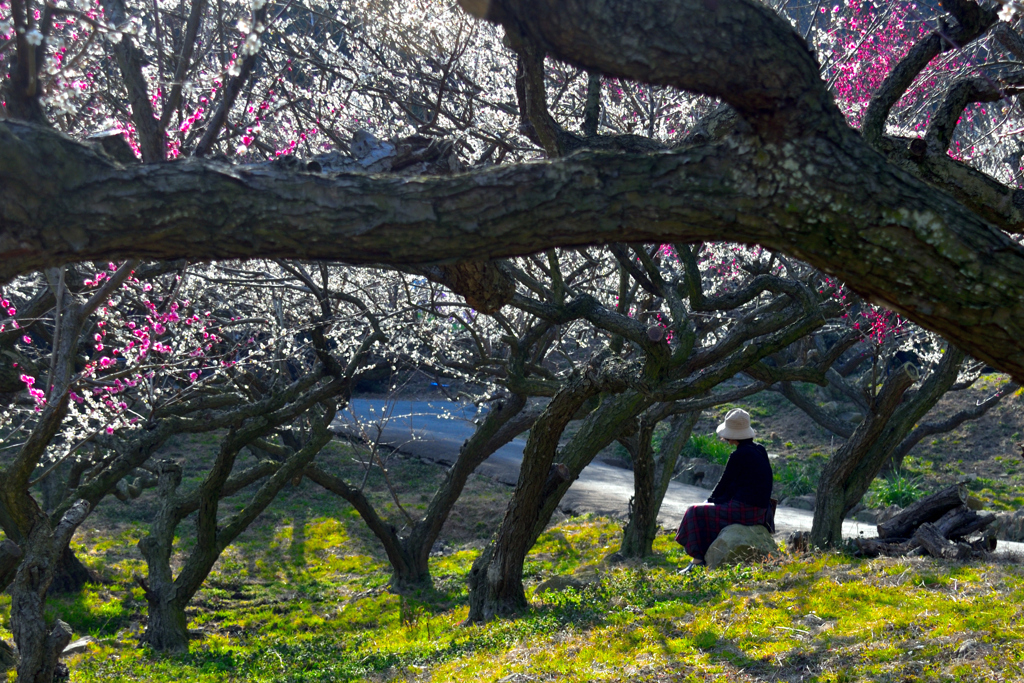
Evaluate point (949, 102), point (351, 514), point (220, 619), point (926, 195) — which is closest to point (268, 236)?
point (926, 195)

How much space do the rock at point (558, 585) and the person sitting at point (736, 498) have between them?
111 centimetres

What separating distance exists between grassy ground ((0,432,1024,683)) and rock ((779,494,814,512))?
3.26m

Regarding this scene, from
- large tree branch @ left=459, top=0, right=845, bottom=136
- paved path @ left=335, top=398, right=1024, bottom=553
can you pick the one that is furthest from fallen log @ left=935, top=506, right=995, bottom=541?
large tree branch @ left=459, top=0, right=845, bottom=136

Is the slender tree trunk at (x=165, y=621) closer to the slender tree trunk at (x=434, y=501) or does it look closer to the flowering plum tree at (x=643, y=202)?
the slender tree trunk at (x=434, y=501)

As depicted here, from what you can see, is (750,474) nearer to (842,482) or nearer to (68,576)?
(842,482)

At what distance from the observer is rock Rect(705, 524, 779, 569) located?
24.8 feet

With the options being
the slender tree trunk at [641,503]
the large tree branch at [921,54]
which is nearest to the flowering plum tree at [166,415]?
the slender tree trunk at [641,503]

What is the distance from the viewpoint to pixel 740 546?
7.58 meters

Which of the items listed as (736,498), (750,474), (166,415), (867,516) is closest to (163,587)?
(166,415)

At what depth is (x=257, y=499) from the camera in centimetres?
832

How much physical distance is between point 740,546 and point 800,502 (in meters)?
5.69

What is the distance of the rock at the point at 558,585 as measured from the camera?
7569 mm

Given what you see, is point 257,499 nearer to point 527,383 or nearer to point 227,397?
point 227,397

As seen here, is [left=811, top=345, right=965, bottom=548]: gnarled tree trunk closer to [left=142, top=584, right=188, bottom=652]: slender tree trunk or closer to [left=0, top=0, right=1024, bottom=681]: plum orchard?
[left=0, top=0, right=1024, bottom=681]: plum orchard
